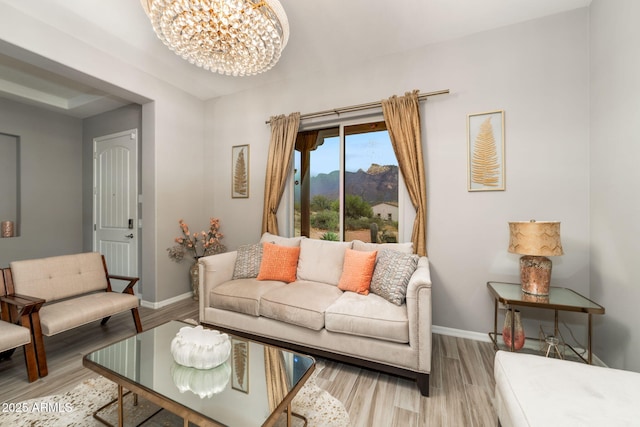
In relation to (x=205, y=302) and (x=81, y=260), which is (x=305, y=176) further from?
(x=81, y=260)

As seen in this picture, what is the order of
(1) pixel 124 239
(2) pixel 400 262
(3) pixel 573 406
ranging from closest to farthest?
(3) pixel 573 406 → (2) pixel 400 262 → (1) pixel 124 239

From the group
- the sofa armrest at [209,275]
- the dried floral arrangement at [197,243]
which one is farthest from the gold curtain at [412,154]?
the dried floral arrangement at [197,243]

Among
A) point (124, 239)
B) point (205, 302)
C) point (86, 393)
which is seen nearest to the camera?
point (86, 393)

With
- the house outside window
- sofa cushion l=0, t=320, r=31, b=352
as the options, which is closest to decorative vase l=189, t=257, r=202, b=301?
the house outside window

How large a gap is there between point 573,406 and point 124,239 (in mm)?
4762

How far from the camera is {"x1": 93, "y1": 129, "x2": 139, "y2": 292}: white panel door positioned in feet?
12.3

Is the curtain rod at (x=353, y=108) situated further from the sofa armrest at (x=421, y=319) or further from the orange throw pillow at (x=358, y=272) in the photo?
the sofa armrest at (x=421, y=319)

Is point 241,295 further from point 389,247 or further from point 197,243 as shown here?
point 197,243

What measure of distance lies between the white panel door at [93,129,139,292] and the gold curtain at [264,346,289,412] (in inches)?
122

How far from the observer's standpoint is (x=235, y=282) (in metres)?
2.67

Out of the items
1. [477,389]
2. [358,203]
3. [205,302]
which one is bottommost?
[477,389]

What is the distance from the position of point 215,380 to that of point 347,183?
2433 mm

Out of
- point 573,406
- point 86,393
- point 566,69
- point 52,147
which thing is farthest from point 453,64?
point 52,147

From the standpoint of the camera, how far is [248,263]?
285cm
